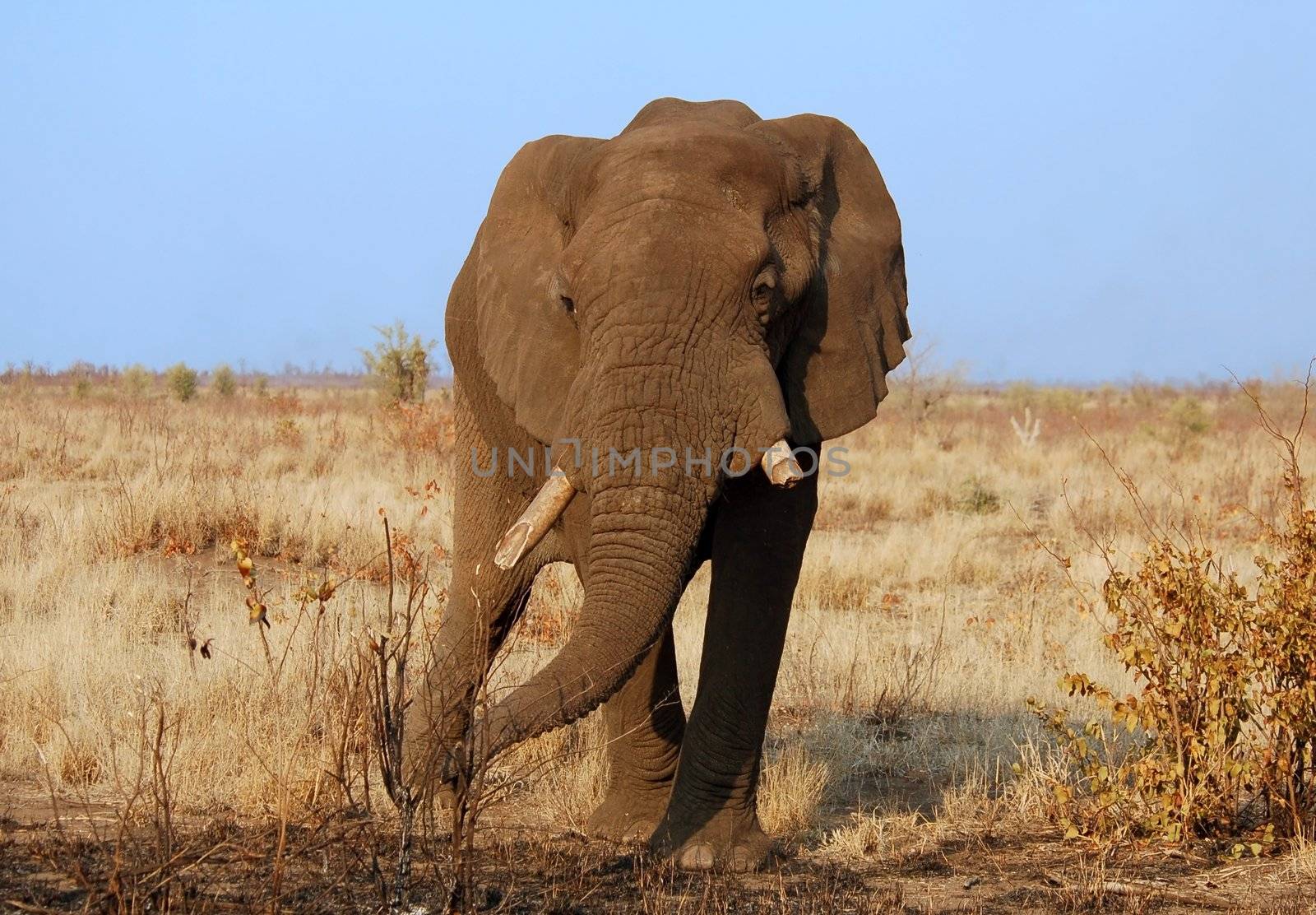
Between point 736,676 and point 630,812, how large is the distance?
993 millimetres

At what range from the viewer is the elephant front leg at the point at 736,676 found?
5.31 m

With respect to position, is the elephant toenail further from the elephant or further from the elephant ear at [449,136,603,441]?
the elephant ear at [449,136,603,441]

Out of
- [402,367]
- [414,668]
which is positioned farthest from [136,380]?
[414,668]

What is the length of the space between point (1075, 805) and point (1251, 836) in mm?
664

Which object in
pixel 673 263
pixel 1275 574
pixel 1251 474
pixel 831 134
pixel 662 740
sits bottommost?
pixel 662 740

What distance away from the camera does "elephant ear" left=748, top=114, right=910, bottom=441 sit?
5172 millimetres

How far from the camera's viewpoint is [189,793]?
5.88 m

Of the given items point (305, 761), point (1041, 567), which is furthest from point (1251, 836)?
point (1041, 567)

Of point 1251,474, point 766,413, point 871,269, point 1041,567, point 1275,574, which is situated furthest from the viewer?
point 1251,474

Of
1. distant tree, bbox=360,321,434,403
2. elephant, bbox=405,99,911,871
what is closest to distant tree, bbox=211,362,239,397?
distant tree, bbox=360,321,434,403

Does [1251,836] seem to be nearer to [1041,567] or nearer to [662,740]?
[662,740]

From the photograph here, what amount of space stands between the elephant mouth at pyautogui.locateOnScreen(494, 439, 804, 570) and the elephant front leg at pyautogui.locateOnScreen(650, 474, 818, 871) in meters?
0.66

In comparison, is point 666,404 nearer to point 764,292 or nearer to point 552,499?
point 552,499

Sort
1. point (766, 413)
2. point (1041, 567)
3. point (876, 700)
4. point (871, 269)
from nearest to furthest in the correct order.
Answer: point (766, 413)
point (871, 269)
point (876, 700)
point (1041, 567)
